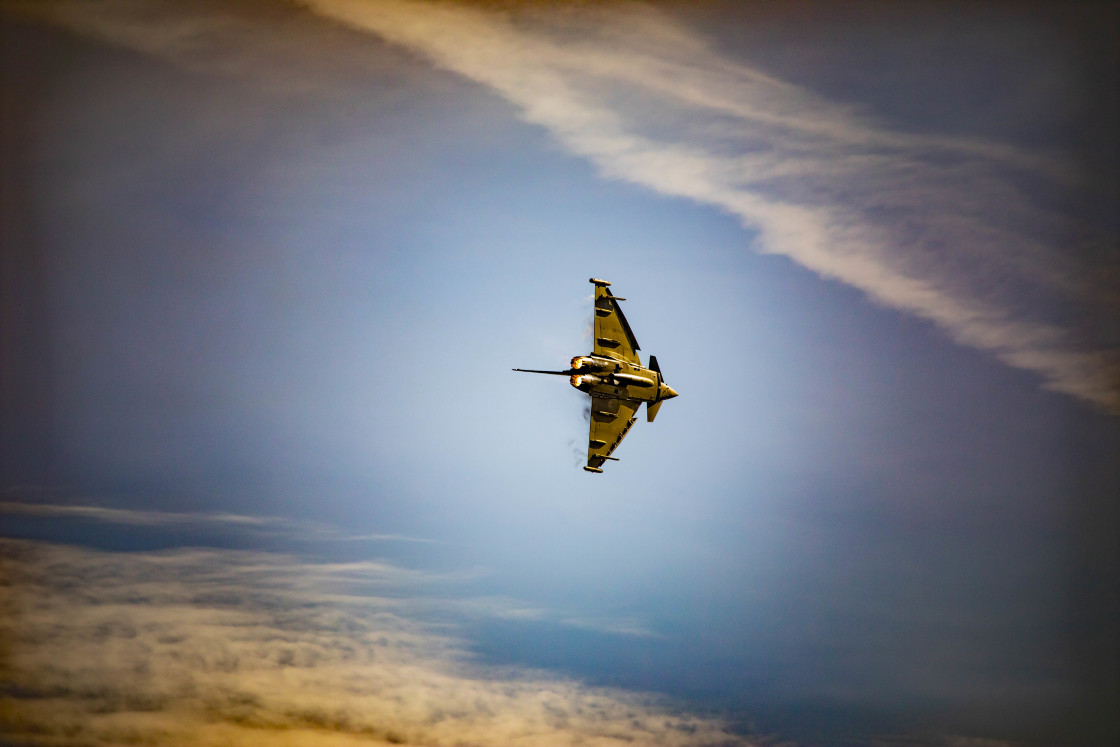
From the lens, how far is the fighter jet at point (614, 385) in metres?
14.4

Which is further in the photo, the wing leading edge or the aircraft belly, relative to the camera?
the wing leading edge

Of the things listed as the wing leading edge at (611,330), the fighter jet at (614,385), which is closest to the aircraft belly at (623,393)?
the fighter jet at (614,385)

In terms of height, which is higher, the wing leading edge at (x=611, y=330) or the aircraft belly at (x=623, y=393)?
the wing leading edge at (x=611, y=330)

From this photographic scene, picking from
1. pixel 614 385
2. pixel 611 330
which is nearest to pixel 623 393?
pixel 614 385

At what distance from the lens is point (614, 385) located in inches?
566

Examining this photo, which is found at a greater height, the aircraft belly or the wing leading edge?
the wing leading edge

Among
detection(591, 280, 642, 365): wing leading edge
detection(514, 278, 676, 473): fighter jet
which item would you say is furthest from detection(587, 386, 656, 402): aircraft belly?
detection(591, 280, 642, 365): wing leading edge

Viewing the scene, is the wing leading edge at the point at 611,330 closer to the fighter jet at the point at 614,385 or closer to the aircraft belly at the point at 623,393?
the fighter jet at the point at 614,385

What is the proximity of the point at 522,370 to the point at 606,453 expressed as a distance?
2867mm

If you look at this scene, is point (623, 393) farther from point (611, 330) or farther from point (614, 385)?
point (611, 330)

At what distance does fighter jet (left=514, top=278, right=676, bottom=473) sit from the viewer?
14.4 m

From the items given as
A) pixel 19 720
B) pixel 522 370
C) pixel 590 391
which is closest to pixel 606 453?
pixel 590 391

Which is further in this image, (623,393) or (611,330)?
(611,330)

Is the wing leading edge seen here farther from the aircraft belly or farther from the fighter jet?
the aircraft belly
